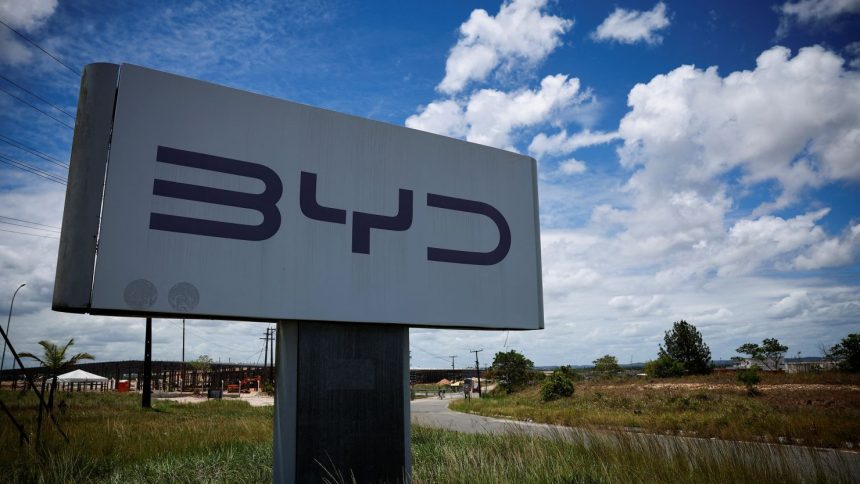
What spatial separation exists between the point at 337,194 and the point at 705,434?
1440 cm

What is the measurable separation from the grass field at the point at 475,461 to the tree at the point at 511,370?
107 ft

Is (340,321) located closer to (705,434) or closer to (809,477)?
(809,477)

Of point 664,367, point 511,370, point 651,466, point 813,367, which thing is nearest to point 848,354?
point 813,367

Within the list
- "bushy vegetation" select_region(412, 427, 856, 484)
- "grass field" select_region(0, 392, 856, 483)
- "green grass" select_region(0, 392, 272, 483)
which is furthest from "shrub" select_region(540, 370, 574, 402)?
"bushy vegetation" select_region(412, 427, 856, 484)

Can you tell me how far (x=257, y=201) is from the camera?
5.12 metres

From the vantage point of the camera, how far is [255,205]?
510 centimetres

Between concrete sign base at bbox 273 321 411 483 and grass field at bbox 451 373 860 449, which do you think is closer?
concrete sign base at bbox 273 321 411 483

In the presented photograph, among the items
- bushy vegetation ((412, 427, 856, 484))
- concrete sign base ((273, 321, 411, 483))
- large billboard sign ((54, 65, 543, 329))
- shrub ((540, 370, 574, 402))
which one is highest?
large billboard sign ((54, 65, 543, 329))

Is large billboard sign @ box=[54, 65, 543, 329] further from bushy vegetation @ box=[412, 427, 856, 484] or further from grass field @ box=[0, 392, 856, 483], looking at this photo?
grass field @ box=[0, 392, 856, 483]

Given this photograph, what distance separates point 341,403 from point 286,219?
1.98 meters

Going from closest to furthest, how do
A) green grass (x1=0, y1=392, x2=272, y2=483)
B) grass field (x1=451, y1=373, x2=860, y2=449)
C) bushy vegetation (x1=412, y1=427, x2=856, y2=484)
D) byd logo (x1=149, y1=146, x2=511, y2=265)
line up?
byd logo (x1=149, y1=146, x2=511, y2=265) → bushy vegetation (x1=412, y1=427, x2=856, y2=484) → green grass (x1=0, y1=392, x2=272, y2=483) → grass field (x1=451, y1=373, x2=860, y2=449)

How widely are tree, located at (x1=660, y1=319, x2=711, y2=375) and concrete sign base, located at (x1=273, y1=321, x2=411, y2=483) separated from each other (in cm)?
4262

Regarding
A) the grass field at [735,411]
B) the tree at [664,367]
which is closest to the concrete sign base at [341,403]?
the grass field at [735,411]

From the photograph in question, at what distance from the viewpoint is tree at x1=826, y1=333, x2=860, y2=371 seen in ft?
96.9
